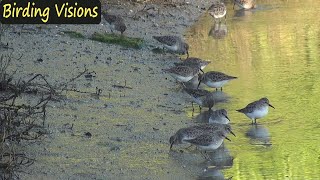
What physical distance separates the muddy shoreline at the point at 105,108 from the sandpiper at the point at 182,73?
0.54ft

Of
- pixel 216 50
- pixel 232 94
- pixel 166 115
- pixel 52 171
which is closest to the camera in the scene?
pixel 52 171

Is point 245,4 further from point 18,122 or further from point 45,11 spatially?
point 18,122

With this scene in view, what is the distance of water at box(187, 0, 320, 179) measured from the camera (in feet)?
30.5

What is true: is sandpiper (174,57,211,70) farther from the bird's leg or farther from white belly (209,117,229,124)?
the bird's leg

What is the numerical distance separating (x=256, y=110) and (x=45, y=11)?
5342mm

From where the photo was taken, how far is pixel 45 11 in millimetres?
15016

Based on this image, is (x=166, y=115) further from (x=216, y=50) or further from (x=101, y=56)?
(x=216, y=50)

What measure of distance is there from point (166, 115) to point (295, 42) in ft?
20.3

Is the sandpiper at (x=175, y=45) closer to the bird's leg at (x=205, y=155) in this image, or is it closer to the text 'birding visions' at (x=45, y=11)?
the text 'birding visions' at (x=45, y=11)

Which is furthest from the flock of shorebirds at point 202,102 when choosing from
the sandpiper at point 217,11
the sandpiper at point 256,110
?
the sandpiper at point 217,11

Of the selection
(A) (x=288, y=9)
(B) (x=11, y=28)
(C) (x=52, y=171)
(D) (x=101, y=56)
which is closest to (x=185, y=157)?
(C) (x=52, y=171)

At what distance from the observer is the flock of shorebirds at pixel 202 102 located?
962cm

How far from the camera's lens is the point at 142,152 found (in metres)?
9.40

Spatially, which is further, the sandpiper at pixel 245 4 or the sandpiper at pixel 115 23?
the sandpiper at pixel 245 4
